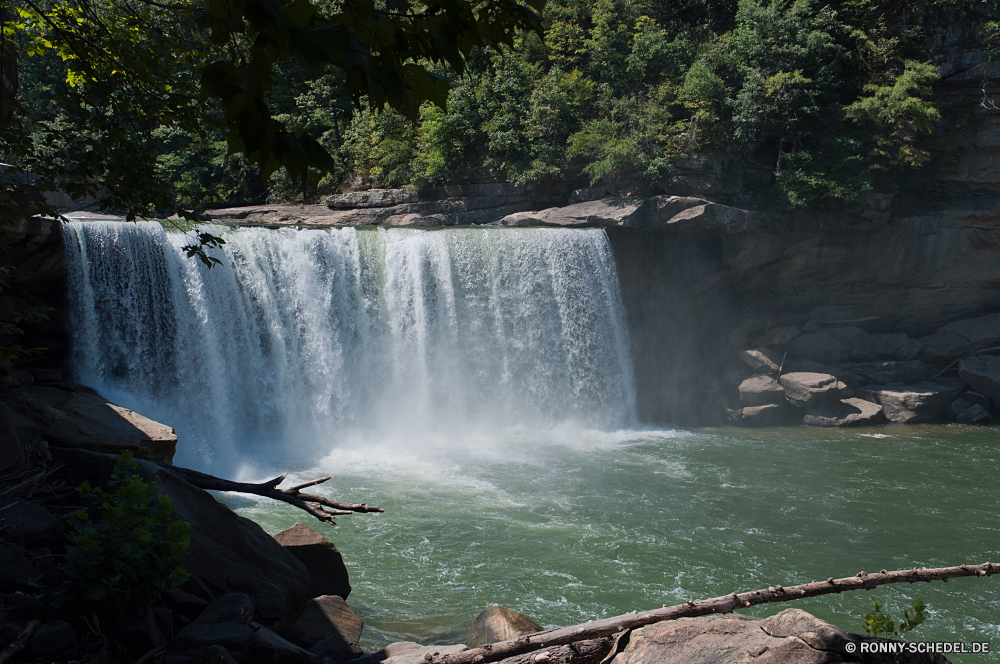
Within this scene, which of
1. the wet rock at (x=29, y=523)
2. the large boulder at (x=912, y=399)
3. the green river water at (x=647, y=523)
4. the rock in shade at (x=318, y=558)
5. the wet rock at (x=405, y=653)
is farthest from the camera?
the large boulder at (x=912, y=399)

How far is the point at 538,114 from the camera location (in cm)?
1962

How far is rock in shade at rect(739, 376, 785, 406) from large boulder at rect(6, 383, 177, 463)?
43.9ft

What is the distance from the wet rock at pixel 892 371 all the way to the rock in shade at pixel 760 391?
77.8 inches

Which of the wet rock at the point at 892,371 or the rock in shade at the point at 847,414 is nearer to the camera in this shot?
the rock in shade at the point at 847,414

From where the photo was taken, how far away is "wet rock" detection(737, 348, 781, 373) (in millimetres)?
16594

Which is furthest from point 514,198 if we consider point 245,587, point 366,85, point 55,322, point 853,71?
point 366,85

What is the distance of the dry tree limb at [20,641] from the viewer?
113 inches

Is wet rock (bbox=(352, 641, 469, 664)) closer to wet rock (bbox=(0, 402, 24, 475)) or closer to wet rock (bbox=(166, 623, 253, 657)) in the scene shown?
wet rock (bbox=(166, 623, 253, 657))

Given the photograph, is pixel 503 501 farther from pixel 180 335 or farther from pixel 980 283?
pixel 980 283

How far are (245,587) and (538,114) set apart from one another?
17.6 m

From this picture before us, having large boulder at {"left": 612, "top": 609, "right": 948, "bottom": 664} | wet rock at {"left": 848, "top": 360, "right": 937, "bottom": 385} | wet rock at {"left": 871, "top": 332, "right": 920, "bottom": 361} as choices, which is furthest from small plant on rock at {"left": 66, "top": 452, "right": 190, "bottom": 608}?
wet rock at {"left": 871, "top": 332, "right": 920, "bottom": 361}

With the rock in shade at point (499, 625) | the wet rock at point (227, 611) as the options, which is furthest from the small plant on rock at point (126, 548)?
the rock in shade at point (499, 625)

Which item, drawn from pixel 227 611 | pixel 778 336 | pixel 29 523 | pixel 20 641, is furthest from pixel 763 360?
pixel 20 641

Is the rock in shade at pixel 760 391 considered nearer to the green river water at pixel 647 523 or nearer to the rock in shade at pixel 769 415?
the rock in shade at pixel 769 415
